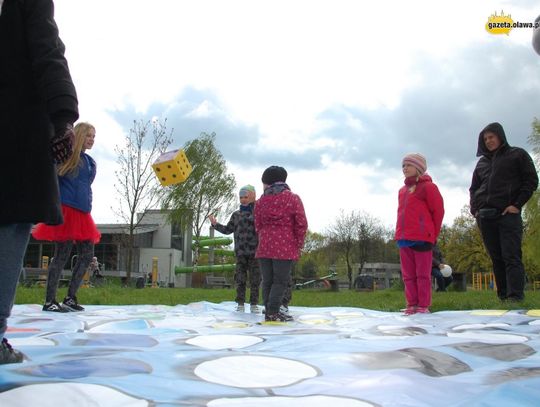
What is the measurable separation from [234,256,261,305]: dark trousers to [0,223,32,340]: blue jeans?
13.0ft

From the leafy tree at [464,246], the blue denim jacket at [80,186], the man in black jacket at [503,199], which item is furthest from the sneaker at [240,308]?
the leafy tree at [464,246]

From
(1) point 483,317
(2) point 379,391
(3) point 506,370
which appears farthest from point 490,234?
(2) point 379,391

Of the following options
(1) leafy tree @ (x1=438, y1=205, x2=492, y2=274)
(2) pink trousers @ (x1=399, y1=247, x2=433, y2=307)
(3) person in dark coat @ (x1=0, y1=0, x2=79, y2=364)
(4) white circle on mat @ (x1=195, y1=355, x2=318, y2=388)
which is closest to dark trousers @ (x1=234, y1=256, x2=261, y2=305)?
(2) pink trousers @ (x1=399, y1=247, x2=433, y2=307)

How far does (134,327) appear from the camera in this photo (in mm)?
3287

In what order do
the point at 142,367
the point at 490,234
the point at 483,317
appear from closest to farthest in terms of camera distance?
the point at 142,367 < the point at 483,317 < the point at 490,234

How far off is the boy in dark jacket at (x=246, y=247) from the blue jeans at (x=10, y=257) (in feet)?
13.0

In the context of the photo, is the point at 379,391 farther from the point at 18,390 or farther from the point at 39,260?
the point at 39,260

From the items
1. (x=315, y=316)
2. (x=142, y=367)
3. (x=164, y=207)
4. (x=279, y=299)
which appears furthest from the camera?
(x=164, y=207)

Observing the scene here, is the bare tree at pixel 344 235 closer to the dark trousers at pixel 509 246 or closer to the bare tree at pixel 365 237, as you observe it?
the bare tree at pixel 365 237

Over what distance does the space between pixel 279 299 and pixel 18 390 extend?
2.99m

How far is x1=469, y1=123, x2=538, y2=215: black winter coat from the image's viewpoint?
498 cm

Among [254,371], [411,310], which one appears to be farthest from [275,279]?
[254,371]

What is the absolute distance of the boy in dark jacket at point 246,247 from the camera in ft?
18.4

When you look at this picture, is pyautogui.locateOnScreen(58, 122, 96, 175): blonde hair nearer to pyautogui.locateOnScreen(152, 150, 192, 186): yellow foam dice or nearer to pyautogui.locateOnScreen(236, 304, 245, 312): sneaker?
pyautogui.locateOnScreen(236, 304, 245, 312): sneaker
